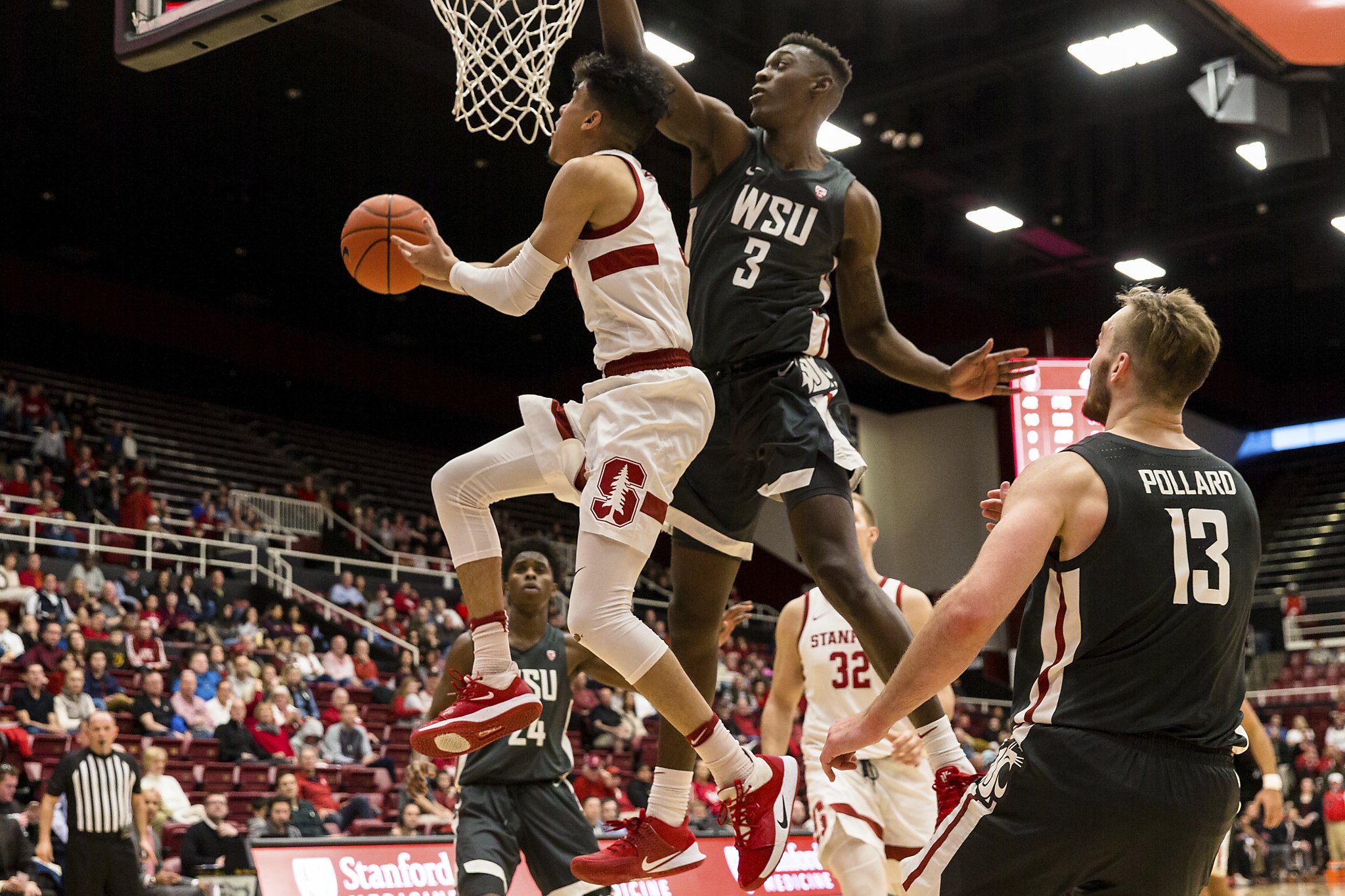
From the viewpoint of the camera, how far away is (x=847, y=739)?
10.3ft

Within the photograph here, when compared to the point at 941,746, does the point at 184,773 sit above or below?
below

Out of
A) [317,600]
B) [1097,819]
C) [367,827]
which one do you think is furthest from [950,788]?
[317,600]

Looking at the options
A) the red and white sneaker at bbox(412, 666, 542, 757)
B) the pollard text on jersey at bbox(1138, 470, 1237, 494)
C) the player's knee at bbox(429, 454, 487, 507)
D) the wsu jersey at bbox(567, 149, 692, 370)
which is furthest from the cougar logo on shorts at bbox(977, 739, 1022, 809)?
the player's knee at bbox(429, 454, 487, 507)

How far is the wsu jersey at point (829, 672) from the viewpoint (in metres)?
6.61

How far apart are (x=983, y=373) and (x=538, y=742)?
→ 3.02 meters

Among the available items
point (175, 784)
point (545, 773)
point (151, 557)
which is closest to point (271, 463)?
point (151, 557)

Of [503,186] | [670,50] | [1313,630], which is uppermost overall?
[503,186]

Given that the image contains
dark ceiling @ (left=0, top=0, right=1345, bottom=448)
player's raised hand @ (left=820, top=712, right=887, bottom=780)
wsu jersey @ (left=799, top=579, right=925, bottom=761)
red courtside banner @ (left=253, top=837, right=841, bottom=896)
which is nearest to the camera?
player's raised hand @ (left=820, top=712, right=887, bottom=780)

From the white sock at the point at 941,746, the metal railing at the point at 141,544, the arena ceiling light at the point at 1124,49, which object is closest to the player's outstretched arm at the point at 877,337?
the white sock at the point at 941,746

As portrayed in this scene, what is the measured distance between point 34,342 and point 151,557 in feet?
20.4

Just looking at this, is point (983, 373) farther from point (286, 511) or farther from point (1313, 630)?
point (1313, 630)

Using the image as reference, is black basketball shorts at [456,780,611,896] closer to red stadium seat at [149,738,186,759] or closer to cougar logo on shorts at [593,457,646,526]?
cougar logo on shorts at [593,457,646,526]

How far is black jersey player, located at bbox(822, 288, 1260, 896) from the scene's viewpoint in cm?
288

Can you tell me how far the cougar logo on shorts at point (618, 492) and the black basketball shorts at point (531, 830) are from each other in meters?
2.97
